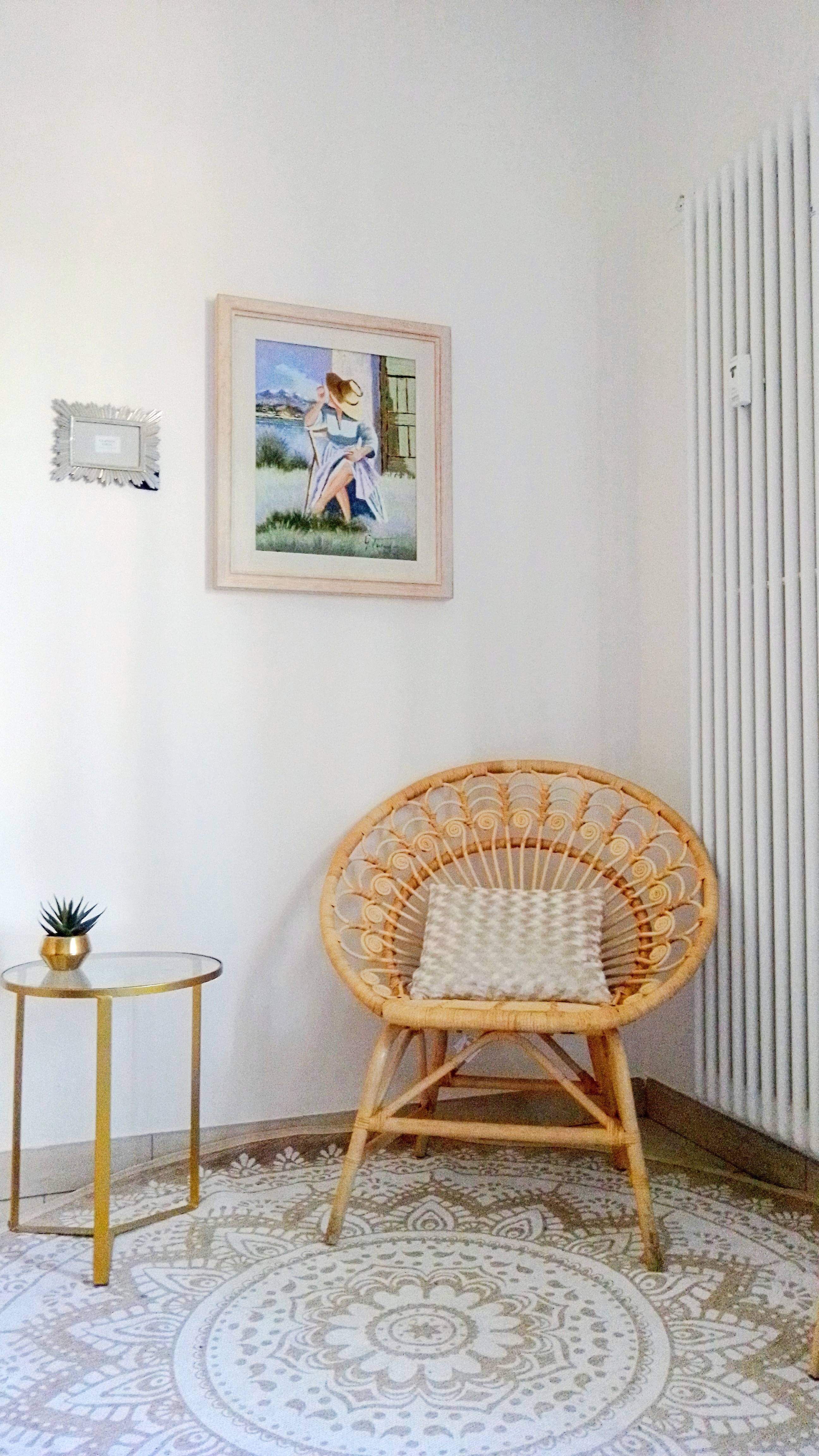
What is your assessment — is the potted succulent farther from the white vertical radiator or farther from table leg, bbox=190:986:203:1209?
the white vertical radiator

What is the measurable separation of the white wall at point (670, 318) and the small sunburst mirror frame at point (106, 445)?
3.84 ft

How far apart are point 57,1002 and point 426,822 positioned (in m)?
0.84

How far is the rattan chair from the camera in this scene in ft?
5.87

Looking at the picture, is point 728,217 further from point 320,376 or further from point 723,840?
point 723,840

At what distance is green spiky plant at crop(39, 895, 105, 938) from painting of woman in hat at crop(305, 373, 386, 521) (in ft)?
3.12

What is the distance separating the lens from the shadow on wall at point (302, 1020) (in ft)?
7.50

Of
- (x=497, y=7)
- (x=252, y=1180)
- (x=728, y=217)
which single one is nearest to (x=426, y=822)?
(x=252, y=1180)

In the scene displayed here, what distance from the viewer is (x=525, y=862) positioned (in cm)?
245

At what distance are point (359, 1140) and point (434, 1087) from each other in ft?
1.01

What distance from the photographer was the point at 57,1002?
83.7 inches

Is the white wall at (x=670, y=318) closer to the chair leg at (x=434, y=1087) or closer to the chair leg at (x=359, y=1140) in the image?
the chair leg at (x=434, y=1087)

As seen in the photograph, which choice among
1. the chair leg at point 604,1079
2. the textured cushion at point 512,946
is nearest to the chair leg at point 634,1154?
the textured cushion at point 512,946

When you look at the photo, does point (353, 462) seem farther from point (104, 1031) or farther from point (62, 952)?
point (104, 1031)

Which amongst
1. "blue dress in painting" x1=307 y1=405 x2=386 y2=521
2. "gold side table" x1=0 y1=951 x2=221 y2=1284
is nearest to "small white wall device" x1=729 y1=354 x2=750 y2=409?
"blue dress in painting" x1=307 y1=405 x2=386 y2=521
